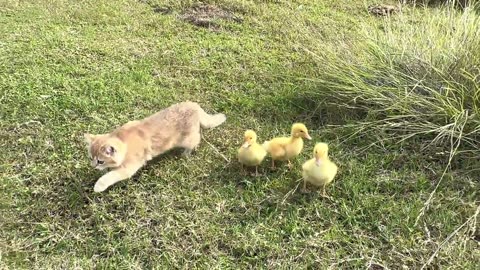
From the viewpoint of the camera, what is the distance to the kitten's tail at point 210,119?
3.40 m

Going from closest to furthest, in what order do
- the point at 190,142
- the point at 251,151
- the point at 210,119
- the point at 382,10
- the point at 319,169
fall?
the point at 319,169 < the point at 251,151 < the point at 190,142 < the point at 210,119 < the point at 382,10

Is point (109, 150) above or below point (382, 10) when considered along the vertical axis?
above

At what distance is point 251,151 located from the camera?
2.94 meters

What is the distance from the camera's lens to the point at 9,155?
3.16 meters

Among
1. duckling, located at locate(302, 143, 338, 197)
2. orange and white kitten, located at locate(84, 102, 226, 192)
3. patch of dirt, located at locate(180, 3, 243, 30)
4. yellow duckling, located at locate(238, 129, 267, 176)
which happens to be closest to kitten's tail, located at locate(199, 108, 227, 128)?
orange and white kitten, located at locate(84, 102, 226, 192)

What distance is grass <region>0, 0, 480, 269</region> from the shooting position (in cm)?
260

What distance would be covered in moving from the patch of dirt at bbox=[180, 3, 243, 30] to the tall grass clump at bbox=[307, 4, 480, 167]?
1.48m

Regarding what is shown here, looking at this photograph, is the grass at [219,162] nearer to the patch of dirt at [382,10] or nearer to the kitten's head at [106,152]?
the kitten's head at [106,152]

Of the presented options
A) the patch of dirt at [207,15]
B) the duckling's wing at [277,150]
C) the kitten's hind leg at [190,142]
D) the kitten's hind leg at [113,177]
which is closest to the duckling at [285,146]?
the duckling's wing at [277,150]

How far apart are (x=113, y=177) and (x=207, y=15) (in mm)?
2895

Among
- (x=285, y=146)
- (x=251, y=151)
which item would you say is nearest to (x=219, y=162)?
(x=251, y=151)

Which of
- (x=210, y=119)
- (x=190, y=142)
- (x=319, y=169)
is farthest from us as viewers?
(x=210, y=119)

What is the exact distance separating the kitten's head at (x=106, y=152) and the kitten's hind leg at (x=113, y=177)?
0.15 ft

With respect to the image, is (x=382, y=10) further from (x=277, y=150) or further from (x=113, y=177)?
(x=113, y=177)
